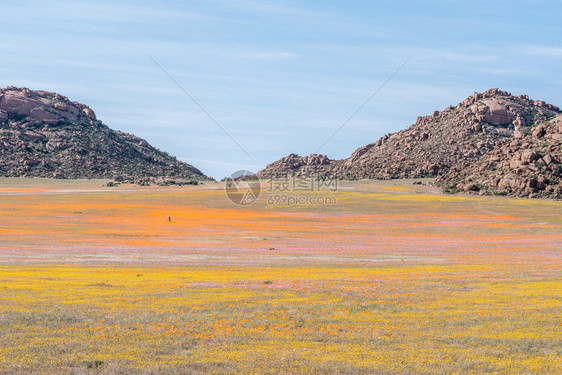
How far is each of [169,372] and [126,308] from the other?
802 cm

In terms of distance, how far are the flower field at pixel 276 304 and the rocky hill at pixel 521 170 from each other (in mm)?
64092

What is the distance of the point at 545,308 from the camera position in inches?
820

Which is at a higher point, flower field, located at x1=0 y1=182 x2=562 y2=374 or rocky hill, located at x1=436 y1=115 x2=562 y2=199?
rocky hill, located at x1=436 y1=115 x2=562 y2=199

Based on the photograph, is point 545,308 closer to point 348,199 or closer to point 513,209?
point 513,209

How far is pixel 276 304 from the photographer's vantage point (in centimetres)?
2167

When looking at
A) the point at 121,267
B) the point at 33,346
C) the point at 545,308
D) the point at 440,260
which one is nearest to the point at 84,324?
the point at 33,346

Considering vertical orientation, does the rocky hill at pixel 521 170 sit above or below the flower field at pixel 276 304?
above

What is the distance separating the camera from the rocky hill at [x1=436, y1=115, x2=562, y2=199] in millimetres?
114188

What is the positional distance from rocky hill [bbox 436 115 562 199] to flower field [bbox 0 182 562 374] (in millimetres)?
64092

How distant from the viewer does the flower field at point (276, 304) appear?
14602mm

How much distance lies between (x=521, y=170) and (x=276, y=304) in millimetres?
Result: 115614

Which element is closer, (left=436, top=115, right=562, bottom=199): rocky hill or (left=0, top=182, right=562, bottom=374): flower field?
(left=0, top=182, right=562, bottom=374): flower field

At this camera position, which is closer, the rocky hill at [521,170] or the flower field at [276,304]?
the flower field at [276,304]

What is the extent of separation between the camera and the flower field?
14.6 m
